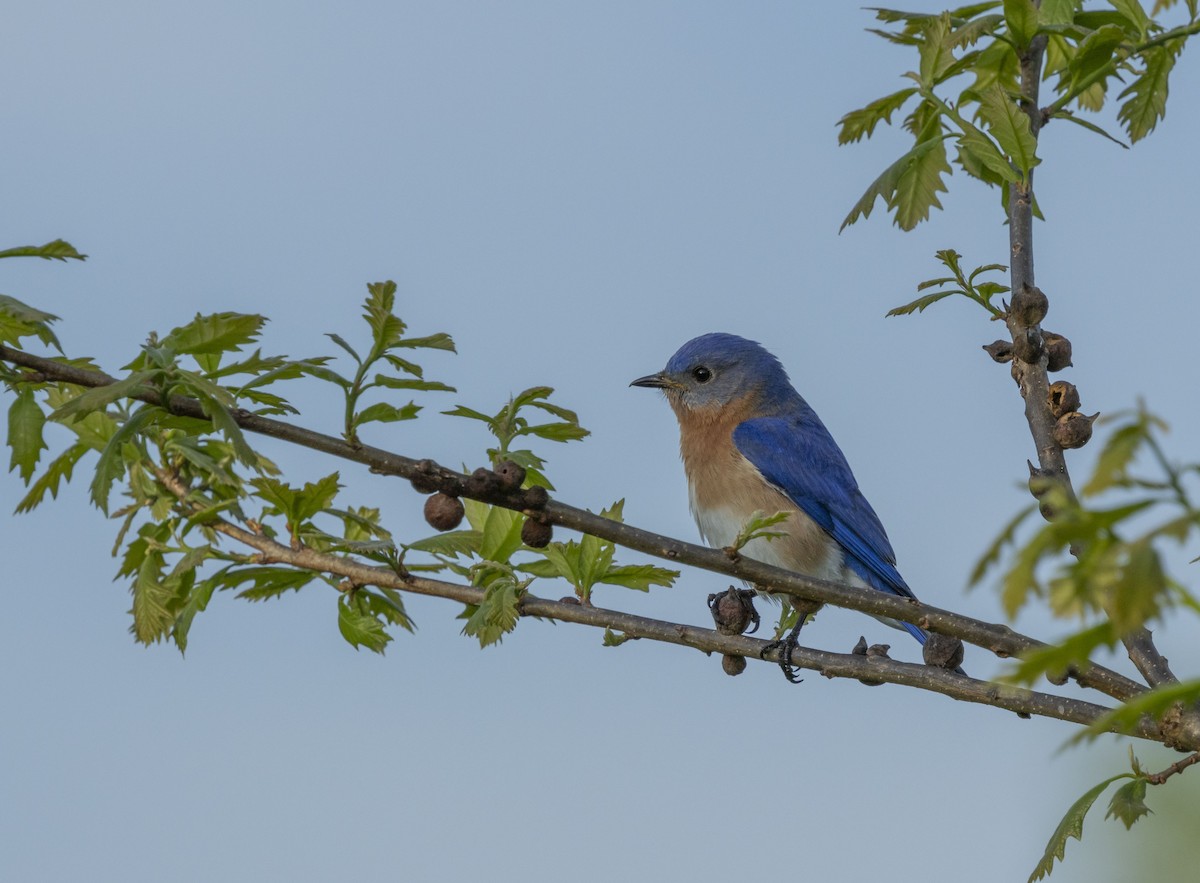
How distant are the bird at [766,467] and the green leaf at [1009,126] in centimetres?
267

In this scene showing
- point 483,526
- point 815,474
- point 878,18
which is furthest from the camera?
point 815,474

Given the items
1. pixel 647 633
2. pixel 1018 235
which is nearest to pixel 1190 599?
pixel 647 633

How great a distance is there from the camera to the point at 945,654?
384 cm

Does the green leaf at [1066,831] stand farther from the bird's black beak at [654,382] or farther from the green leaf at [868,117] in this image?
the bird's black beak at [654,382]

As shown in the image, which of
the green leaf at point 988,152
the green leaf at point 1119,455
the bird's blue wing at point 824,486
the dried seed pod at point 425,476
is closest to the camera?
the green leaf at point 1119,455

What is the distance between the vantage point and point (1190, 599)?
65.7 inches

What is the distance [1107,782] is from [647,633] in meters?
1.27

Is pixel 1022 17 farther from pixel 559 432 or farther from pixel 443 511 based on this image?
pixel 443 511

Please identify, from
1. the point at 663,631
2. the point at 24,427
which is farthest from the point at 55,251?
the point at 663,631

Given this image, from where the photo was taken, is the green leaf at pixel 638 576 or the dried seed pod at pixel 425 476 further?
the green leaf at pixel 638 576

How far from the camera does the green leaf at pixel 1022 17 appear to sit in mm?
3973

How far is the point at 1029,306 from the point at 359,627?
217 centimetres

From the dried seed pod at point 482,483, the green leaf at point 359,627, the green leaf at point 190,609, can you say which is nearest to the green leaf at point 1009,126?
the dried seed pod at point 482,483

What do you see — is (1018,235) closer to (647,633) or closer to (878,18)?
(878,18)
